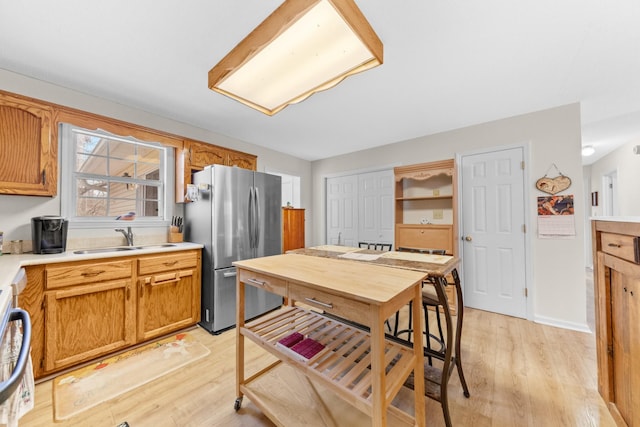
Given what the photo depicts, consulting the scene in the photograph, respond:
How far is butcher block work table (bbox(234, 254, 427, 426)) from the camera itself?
0.99 metres

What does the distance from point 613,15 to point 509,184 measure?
1806mm

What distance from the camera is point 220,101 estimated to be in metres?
2.55

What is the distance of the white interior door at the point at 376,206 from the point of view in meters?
4.07

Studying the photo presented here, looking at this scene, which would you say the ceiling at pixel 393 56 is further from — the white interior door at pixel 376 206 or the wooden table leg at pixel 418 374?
the wooden table leg at pixel 418 374

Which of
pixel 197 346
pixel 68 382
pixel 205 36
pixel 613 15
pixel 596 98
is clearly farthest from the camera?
pixel 596 98

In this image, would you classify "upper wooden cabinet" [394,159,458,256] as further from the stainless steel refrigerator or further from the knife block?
the knife block

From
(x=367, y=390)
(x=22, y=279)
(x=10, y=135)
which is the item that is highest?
(x=10, y=135)

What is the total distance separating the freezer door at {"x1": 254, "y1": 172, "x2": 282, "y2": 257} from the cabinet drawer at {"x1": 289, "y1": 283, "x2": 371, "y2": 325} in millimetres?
1824

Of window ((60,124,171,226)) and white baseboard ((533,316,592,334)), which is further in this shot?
white baseboard ((533,316,592,334))

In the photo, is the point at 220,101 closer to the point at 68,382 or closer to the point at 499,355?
the point at 68,382

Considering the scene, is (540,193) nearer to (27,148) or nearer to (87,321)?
(87,321)

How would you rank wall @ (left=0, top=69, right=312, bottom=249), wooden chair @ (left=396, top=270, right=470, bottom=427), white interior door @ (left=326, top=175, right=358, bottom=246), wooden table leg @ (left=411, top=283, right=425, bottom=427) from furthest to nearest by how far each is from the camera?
white interior door @ (left=326, top=175, right=358, bottom=246) < wall @ (left=0, top=69, right=312, bottom=249) < wooden chair @ (left=396, top=270, right=470, bottom=427) < wooden table leg @ (left=411, top=283, right=425, bottom=427)

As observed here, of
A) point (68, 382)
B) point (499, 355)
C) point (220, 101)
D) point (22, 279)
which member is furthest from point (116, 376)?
point (499, 355)

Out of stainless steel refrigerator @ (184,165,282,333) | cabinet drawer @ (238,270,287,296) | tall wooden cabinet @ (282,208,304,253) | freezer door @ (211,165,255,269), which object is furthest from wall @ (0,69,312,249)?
cabinet drawer @ (238,270,287,296)
